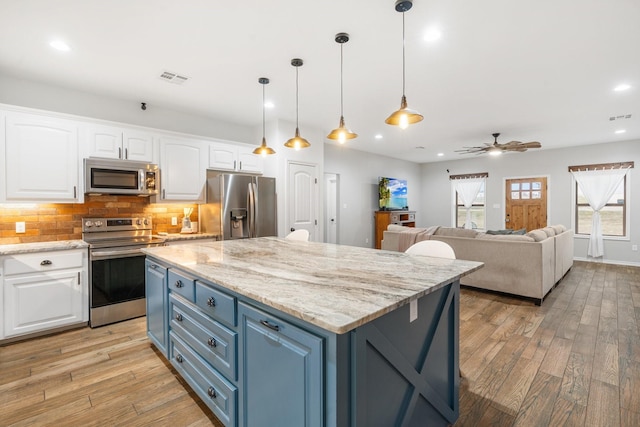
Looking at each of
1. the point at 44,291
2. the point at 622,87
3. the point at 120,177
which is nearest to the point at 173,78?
the point at 120,177

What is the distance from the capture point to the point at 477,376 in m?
2.27

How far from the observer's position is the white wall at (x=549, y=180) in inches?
243

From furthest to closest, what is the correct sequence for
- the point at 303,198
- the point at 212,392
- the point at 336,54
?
the point at 303,198
the point at 336,54
the point at 212,392

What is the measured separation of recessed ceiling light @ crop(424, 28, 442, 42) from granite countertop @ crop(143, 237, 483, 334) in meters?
1.76

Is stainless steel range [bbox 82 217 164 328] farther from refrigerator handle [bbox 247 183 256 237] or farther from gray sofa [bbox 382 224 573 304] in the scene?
gray sofa [bbox 382 224 573 304]

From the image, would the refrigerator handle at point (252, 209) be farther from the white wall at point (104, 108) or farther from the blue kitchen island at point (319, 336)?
the blue kitchen island at point (319, 336)

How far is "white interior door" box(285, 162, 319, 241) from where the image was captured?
191 inches

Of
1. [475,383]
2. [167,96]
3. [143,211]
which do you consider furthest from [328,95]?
[475,383]

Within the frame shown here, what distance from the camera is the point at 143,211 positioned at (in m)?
3.98

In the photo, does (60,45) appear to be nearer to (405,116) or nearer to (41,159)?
(41,159)

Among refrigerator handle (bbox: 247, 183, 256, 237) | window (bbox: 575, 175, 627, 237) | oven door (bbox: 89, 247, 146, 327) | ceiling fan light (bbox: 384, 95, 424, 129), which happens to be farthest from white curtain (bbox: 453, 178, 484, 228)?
oven door (bbox: 89, 247, 146, 327)

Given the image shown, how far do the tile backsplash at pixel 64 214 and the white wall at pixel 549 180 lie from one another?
744cm

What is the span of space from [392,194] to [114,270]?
6.07 metres

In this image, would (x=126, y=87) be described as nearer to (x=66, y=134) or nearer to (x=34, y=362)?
(x=66, y=134)
